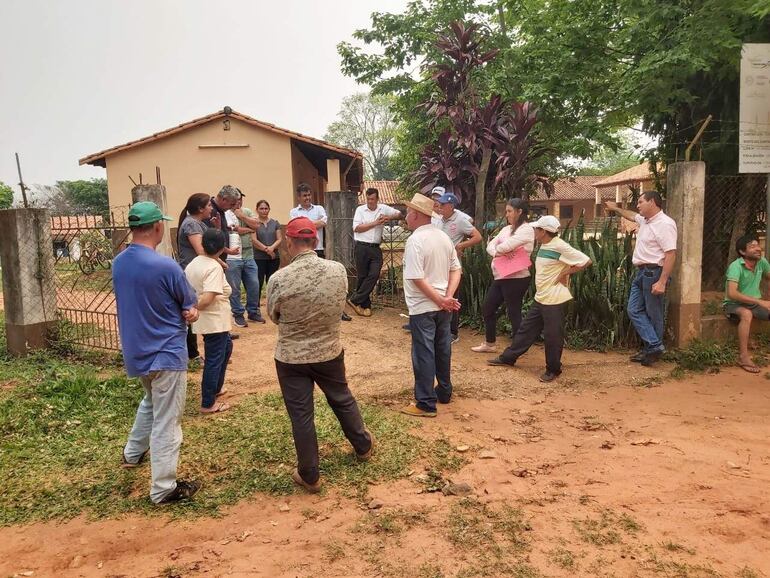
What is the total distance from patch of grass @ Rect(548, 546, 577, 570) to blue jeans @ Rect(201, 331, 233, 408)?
112 inches

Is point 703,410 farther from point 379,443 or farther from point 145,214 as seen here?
point 145,214

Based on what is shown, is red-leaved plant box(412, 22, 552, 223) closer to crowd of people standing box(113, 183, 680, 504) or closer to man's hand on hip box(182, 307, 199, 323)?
crowd of people standing box(113, 183, 680, 504)

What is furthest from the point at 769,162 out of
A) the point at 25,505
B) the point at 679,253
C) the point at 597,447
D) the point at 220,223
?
the point at 25,505

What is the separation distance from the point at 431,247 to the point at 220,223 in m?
2.57

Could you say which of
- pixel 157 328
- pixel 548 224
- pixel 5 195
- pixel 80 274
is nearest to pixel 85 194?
pixel 5 195

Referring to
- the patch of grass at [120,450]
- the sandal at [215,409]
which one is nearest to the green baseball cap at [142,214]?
the patch of grass at [120,450]

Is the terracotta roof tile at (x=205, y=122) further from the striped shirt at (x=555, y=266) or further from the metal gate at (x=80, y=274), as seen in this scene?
the striped shirt at (x=555, y=266)

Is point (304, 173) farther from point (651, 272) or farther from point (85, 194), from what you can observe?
point (85, 194)

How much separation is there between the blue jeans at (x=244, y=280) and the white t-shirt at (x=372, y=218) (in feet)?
4.74

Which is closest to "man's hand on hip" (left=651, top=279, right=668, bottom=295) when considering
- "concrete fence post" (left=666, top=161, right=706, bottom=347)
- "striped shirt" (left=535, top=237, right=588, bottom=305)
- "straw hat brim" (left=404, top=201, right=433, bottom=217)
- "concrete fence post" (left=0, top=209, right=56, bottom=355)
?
"concrete fence post" (left=666, top=161, right=706, bottom=347)

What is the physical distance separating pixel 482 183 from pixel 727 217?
3659 millimetres

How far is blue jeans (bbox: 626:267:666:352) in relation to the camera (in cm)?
580

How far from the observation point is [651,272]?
5766 millimetres

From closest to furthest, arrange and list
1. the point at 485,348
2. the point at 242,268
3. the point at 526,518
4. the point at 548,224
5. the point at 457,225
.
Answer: the point at 526,518, the point at 548,224, the point at 457,225, the point at 485,348, the point at 242,268
